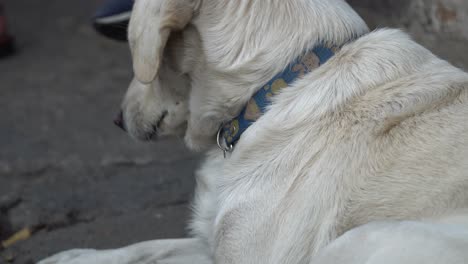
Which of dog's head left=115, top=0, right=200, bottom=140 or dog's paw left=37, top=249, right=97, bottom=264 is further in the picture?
dog's paw left=37, top=249, right=97, bottom=264

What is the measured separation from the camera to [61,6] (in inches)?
303

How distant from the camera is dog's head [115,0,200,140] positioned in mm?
2434

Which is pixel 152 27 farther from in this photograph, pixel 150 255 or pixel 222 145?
pixel 150 255

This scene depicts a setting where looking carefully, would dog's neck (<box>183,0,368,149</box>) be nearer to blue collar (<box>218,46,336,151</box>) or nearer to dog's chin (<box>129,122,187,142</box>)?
blue collar (<box>218,46,336,151</box>)

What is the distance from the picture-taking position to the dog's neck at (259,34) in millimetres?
2449

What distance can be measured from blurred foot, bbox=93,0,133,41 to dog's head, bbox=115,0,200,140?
491mm

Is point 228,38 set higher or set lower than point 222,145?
higher

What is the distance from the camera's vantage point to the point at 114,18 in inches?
131

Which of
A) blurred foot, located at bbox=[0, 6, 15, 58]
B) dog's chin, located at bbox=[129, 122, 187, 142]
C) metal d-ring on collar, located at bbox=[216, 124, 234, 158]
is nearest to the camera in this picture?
metal d-ring on collar, located at bbox=[216, 124, 234, 158]

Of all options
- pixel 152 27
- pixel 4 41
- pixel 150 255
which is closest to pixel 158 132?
pixel 150 255

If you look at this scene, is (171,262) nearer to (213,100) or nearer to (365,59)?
(213,100)

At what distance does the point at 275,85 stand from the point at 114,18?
1178 mm

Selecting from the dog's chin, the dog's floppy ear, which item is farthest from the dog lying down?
the dog's chin

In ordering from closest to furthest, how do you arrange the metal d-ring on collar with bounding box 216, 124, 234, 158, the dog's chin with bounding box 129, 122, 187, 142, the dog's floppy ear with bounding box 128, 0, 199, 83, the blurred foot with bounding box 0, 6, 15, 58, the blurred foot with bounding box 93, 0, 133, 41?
the dog's floppy ear with bounding box 128, 0, 199, 83 → the metal d-ring on collar with bounding box 216, 124, 234, 158 → the dog's chin with bounding box 129, 122, 187, 142 → the blurred foot with bounding box 93, 0, 133, 41 → the blurred foot with bounding box 0, 6, 15, 58
